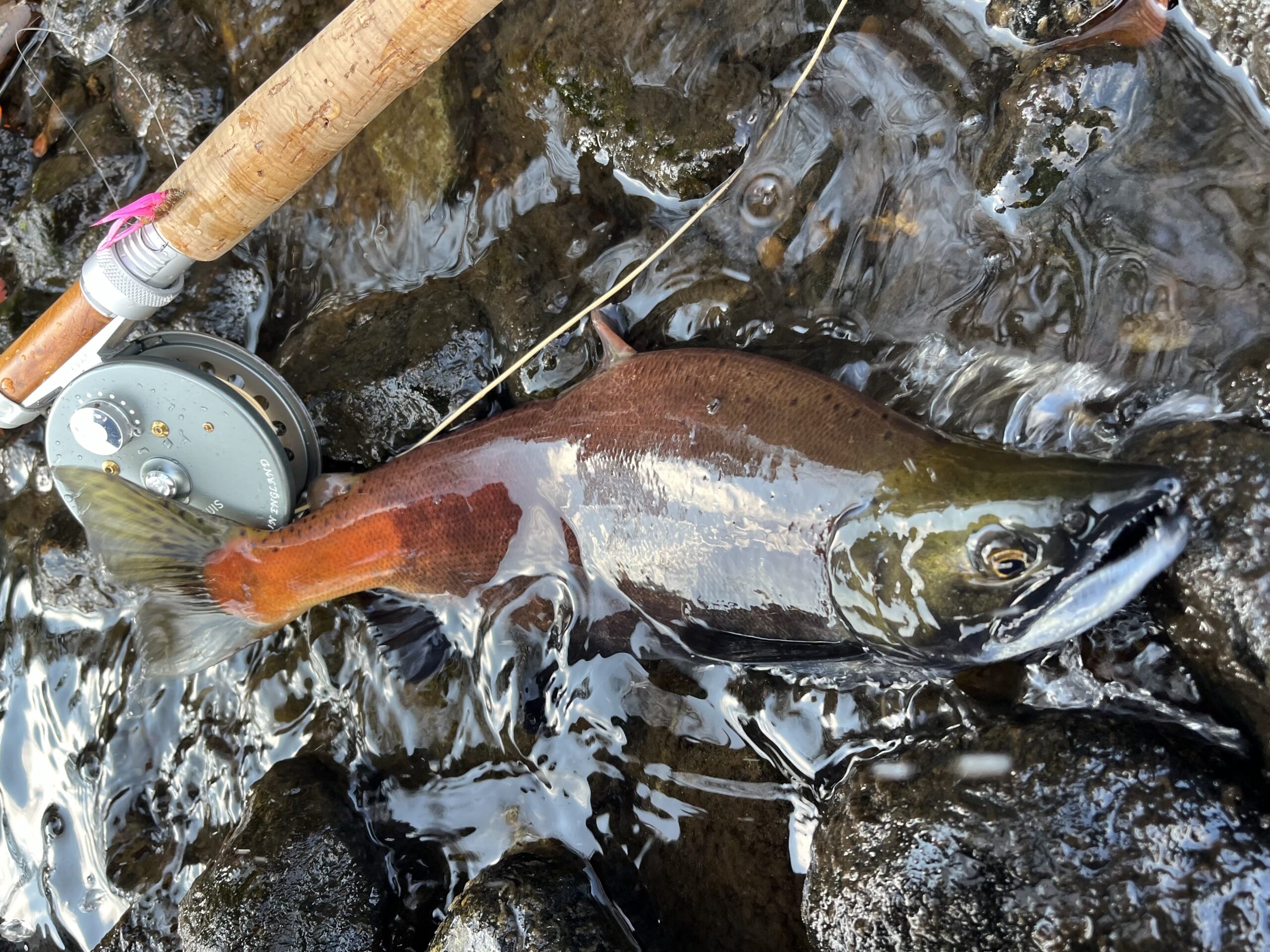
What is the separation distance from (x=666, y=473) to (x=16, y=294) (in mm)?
3774

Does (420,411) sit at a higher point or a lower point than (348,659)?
higher

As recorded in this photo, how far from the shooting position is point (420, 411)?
12.0 ft

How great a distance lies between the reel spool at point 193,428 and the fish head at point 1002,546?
2.18 m

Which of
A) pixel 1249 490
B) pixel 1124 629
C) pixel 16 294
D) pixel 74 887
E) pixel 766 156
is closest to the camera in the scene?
pixel 1249 490

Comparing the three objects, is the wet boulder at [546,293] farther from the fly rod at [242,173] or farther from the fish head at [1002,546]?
the fish head at [1002,546]

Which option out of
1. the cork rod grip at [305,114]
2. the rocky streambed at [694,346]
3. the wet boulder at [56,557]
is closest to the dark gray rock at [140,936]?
the rocky streambed at [694,346]

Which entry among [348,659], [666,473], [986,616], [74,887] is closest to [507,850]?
[348,659]

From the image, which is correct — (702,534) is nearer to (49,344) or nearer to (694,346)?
(694,346)

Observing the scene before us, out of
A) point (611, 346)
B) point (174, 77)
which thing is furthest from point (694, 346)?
point (174, 77)

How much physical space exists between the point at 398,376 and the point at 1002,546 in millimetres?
2404

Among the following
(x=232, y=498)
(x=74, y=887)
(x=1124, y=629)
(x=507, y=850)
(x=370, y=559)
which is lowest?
(x=74, y=887)

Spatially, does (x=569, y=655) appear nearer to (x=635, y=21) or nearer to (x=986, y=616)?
(x=986, y=616)

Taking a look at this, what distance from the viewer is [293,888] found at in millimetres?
3377

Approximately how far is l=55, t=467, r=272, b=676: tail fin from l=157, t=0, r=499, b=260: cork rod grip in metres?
1.05
